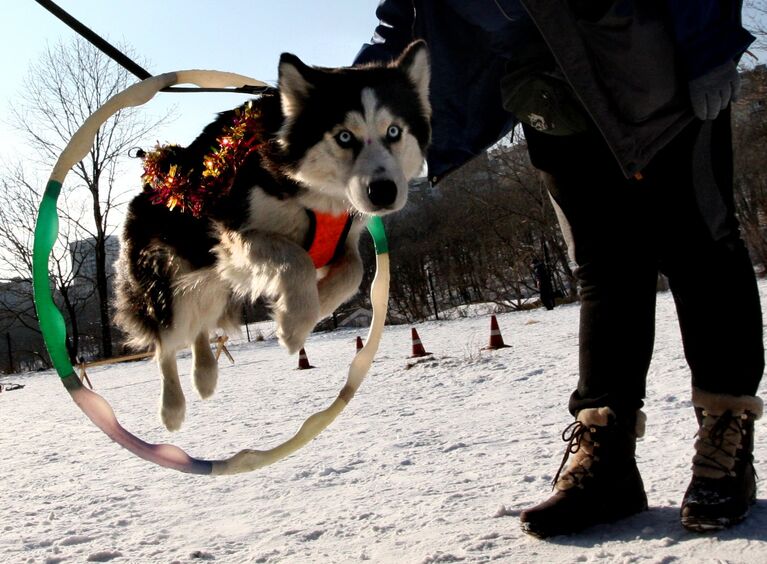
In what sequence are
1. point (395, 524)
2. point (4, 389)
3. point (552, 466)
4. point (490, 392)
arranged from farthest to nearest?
point (4, 389), point (490, 392), point (552, 466), point (395, 524)

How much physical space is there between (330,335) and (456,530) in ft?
50.0

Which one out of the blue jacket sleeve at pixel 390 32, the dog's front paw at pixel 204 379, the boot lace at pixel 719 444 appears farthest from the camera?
the dog's front paw at pixel 204 379

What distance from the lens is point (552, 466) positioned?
2645 mm

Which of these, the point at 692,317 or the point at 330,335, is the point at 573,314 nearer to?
the point at 330,335

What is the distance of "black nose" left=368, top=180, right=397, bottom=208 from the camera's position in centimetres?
200

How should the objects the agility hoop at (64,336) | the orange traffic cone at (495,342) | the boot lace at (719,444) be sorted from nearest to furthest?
the boot lace at (719,444) → the agility hoop at (64,336) → the orange traffic cone at (495,342)

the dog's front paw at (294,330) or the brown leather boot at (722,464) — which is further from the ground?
the dog's front paw at (294,330)

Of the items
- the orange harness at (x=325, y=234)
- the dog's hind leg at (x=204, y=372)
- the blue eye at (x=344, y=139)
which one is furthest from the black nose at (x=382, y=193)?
the dog's hind leg at (x=204, y=372)

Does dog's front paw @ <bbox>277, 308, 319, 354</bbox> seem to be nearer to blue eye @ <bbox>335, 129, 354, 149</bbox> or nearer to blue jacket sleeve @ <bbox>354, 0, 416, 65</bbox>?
blue eye @ <bbox>335, 129, 354, 149</bbox>

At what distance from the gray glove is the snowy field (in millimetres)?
1036

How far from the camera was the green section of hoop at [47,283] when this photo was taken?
2.06 metres

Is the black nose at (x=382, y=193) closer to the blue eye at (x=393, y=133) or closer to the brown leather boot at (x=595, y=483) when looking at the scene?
the blue eye at (x=393, y=133)

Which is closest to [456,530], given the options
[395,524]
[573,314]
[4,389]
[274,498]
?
[395,524]

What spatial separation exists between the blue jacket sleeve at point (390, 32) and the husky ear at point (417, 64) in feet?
0.54
